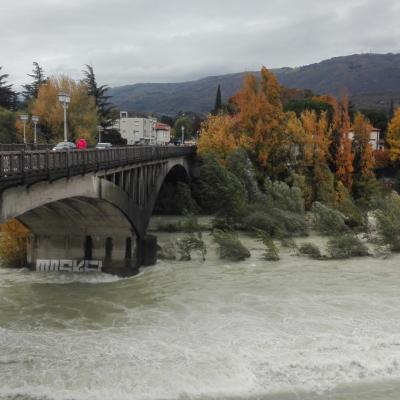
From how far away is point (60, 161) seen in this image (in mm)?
19750

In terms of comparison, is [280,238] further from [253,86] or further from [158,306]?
[253,86]

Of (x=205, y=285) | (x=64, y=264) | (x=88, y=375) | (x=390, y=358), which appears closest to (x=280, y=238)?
(x=205, y=285)

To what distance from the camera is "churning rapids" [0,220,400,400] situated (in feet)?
48.2

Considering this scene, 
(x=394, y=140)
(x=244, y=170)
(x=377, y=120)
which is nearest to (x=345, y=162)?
(x=244, y=170)

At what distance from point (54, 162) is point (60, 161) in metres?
0.54

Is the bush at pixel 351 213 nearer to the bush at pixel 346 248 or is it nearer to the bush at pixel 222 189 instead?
the bush at pixel 222 189

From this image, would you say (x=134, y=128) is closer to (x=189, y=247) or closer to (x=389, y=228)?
(x=189, y=247)

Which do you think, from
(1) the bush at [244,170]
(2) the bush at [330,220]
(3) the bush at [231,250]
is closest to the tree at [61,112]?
(1) the bush at [244,170]

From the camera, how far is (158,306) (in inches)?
878

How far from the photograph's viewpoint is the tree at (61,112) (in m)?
59.7

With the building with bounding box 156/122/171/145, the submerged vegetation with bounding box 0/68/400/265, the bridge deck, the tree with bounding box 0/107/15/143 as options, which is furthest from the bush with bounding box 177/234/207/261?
the building with bounding box 156/122/171/145

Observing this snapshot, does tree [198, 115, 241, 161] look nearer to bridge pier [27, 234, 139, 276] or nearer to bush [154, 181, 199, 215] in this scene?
bush [154, 181, 199, 215]

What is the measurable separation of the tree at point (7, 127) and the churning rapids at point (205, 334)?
1458 inches

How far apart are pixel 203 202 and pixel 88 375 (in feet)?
122
